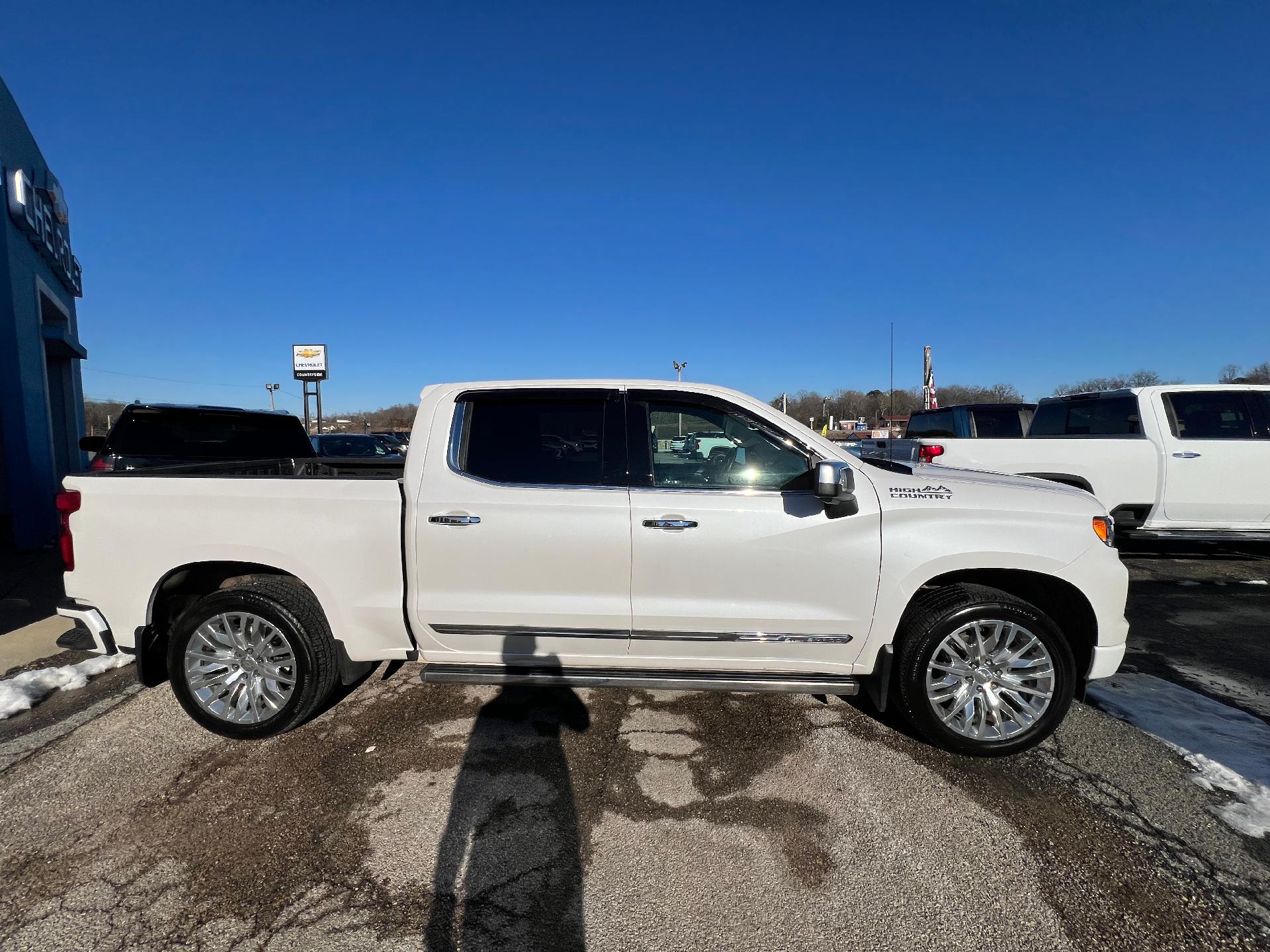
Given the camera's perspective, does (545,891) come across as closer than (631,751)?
Yes

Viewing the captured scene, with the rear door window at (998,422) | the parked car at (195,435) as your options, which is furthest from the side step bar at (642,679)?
the rear door window at (998,422)

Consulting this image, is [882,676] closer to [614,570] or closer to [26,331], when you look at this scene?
[614,570]

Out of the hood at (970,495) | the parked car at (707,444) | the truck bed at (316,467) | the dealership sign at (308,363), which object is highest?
the dealership sign at (308,363)

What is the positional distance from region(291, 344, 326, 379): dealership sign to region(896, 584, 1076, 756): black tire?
27.8m

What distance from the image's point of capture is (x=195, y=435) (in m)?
6.25

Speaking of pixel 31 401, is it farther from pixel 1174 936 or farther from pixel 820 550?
pixel 1174 936

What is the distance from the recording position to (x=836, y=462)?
325 cm

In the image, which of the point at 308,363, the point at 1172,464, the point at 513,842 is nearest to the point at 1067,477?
the point at 1172,464

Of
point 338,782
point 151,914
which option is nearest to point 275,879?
point 151,914

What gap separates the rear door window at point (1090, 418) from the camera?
7.61 metres

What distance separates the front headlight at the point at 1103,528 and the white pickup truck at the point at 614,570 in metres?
0.02

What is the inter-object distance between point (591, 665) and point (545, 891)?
3.85 feet

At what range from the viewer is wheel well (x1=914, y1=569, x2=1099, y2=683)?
11.0 ft

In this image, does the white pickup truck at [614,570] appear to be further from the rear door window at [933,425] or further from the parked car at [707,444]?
the rear door window at [933,425]
